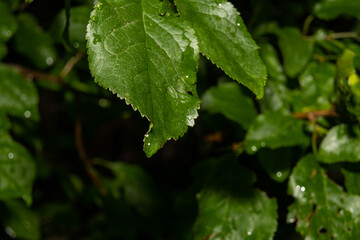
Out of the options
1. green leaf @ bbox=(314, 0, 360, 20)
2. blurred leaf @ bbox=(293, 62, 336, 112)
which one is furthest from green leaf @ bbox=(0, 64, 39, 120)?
green leaf @ bbox=(314, 0, 360, 20)

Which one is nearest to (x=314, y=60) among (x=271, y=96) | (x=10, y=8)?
(x=271, y=96)

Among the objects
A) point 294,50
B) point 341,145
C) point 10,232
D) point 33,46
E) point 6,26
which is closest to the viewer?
point 341,145

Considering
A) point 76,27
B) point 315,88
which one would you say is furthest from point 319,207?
point 76,27

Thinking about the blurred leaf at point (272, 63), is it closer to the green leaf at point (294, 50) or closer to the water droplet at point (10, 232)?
the green leaf at point (294, 50)

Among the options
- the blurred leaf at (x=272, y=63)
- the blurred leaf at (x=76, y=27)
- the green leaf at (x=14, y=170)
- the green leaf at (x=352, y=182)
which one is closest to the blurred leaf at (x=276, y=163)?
the green leaf at (x=352, y=182)

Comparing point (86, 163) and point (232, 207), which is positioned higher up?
point (232, 207)

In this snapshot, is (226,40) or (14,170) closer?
(226,40)

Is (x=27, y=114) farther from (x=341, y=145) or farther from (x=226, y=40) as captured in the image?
(x=341, y=145)
